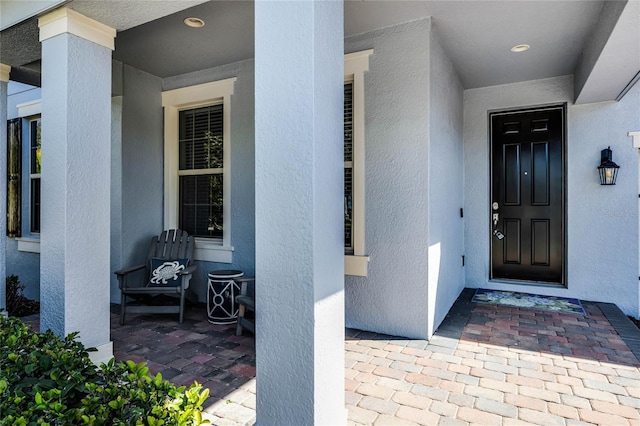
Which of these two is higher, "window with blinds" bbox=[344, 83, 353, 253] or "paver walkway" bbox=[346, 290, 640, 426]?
"window with blinds" bbox=[344, 83, 353, 253]

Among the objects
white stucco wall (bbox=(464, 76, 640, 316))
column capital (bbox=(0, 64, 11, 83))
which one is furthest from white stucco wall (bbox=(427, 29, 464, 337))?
column capital (bbox=(0, 64, 11, 83))

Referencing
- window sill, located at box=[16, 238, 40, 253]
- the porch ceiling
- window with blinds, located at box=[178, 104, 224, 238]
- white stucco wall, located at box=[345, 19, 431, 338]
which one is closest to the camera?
the porch ceiling

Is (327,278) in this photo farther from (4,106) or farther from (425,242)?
(4,106)

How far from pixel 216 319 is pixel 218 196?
1.54m

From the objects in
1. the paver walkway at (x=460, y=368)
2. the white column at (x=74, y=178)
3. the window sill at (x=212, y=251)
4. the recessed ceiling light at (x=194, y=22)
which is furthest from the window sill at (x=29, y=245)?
the recessed ceiling light at (x=194, y=22)

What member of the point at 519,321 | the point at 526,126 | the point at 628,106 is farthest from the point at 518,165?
the point at 519,321

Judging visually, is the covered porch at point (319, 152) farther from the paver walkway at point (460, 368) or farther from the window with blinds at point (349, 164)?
the paver walkway at point (460, 368)

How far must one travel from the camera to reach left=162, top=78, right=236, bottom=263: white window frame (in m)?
4.38

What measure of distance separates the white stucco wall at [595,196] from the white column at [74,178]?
4633mm

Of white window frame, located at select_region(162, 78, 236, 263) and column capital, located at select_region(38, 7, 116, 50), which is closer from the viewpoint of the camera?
column capital, located at select_region(38, 7, 116, 50)

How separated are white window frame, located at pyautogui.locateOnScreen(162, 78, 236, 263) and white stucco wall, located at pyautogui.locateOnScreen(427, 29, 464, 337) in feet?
7.45

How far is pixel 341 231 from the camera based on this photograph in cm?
182

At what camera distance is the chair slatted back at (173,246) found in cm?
434

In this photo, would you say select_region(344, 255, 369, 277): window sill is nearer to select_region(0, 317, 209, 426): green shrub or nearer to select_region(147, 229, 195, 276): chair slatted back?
select_region(147, 229, 195, 276): chair slatted back
